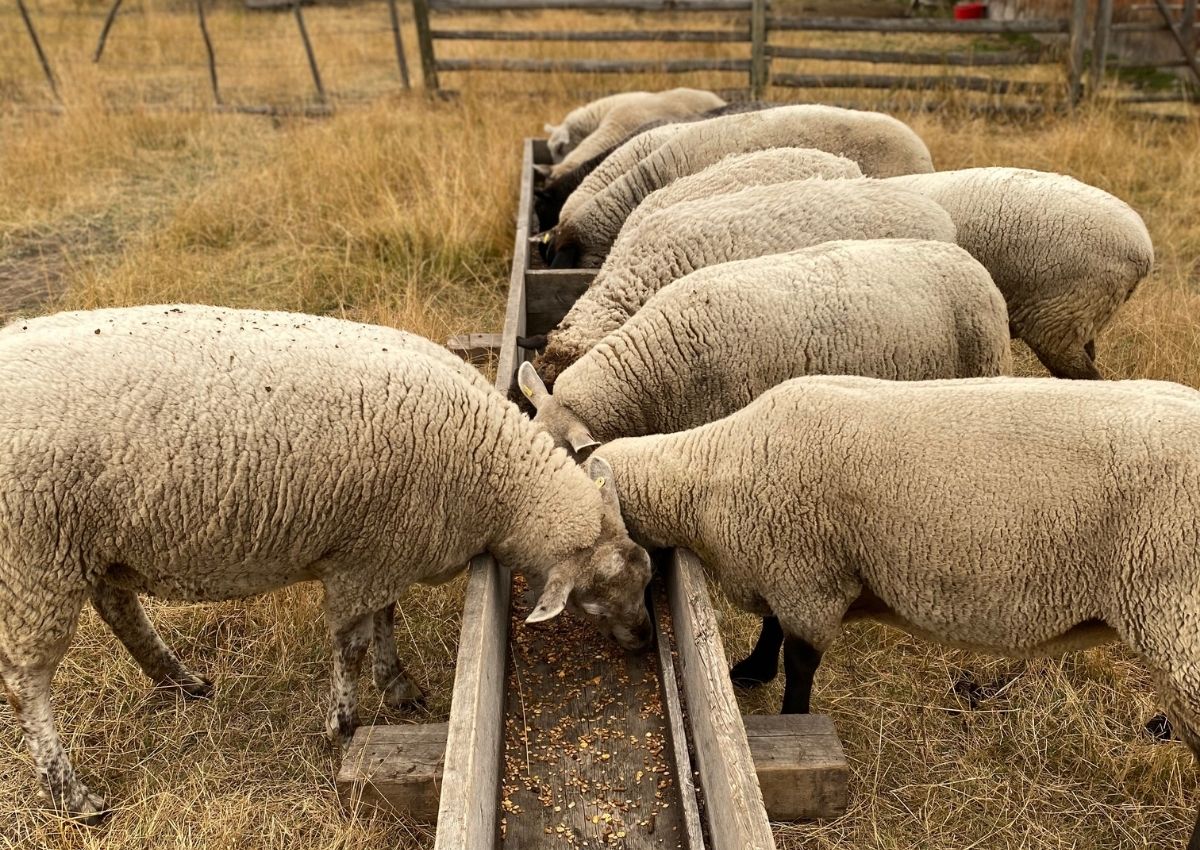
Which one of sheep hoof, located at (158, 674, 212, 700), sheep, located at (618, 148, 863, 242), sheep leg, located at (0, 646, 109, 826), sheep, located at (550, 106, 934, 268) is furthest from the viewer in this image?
sheep, located at (550, 106, 934, 268)

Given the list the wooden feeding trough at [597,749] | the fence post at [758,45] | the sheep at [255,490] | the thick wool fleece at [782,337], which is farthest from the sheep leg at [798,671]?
the fence post at [758,45]

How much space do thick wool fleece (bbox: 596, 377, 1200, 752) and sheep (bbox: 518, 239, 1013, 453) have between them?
0.65 meters

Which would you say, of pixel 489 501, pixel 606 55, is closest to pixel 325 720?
pixel 489 501

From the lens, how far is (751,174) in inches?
200

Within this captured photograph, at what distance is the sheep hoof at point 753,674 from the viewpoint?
346cm

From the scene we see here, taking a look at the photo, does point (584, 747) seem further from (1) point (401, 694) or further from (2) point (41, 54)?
(2) point (41, 54)

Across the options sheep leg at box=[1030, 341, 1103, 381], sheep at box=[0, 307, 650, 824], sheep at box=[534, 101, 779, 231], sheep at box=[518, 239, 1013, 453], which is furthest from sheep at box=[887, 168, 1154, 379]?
sheep at box=[0, 307, 650, 824]

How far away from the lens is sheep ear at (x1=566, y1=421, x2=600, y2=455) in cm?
364

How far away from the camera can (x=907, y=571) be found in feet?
9.36

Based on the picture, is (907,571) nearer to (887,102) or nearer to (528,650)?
(528,650)

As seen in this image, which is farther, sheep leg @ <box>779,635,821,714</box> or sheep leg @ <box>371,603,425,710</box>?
sheep leg @ <box>371,603,425,710</box>

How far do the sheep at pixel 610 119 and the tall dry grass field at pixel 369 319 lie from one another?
1.66 ft

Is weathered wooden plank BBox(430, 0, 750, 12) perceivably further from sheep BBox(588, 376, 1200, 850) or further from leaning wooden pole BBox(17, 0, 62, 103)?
sheep BBox(588, 376, 1200, 850)

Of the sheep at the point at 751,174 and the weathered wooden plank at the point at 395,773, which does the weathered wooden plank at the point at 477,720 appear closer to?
the weathered wooden plank at the point at 395,773
